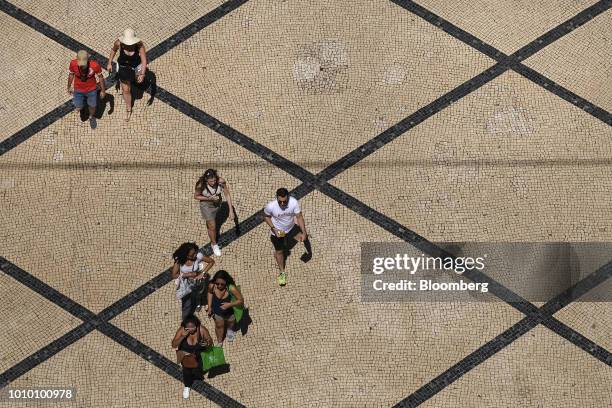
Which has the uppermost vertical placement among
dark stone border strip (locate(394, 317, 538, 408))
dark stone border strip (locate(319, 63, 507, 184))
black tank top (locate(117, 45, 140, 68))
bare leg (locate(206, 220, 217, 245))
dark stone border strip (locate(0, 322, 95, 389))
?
black tank top (locate(117, 45, 140, 68))

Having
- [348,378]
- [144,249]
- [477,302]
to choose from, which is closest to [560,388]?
[477,302]

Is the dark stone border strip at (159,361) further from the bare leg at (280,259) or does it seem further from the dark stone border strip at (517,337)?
the dark stone border strip at (517,337)

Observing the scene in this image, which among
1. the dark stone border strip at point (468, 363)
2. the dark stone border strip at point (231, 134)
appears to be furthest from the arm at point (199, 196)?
the dark stone border strip at point (468, 363)

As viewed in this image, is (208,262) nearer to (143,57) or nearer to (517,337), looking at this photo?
(143,57)

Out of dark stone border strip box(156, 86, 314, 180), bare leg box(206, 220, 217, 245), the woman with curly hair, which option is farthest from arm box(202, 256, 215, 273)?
dark stone border strip box(156, 86, 314, 180)

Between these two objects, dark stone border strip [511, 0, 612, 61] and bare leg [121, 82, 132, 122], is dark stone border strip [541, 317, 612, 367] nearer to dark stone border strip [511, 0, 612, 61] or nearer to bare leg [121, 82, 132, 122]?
dark stone border strip [511, 0, 612, 61]

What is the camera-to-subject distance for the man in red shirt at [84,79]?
43.6ft

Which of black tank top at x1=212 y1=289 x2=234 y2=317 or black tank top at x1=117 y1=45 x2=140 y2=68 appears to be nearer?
black tank top at x1=212 y1=289 x2=234 y2=317

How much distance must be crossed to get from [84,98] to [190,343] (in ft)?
12.0

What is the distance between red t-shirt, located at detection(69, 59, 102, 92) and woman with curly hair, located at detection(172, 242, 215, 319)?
2410mm

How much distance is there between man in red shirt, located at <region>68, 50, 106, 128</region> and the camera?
13.3 metres

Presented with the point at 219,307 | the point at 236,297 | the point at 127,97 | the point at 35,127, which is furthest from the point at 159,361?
the point at 35,127

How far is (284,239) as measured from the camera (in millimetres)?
13305

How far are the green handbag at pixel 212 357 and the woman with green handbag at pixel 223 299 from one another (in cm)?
37
